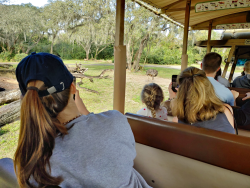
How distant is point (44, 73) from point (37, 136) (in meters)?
0.23

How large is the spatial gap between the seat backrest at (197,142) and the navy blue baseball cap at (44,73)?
0.69 meters

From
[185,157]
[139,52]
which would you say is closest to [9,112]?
[185,157]

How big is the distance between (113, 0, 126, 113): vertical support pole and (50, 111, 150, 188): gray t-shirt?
118 cm

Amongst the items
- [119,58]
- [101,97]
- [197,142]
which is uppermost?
[119,58]

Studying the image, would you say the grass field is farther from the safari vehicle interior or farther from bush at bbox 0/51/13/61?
the safari vehicle interior

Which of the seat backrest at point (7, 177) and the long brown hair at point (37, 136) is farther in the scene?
the seat backrest at point (7, 177)

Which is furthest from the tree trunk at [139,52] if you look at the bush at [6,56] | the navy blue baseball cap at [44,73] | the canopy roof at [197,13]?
the navy blue baseball cap at [44,73]

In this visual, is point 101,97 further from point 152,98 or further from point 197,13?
point 152,98

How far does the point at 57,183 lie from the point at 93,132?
0.78ft

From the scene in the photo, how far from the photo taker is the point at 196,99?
1.21 m

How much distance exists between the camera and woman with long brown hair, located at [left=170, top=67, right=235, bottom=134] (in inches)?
47.3

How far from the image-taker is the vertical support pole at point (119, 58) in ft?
5.76

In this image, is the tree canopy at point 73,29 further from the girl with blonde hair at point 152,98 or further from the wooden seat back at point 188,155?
the wooden seat back at point 188,155

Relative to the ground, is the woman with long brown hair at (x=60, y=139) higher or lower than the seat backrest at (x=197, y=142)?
higher
